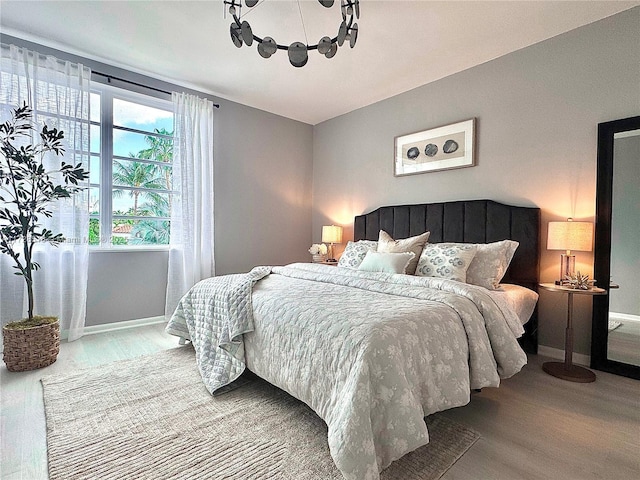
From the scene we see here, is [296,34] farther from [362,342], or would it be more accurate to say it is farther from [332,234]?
[362,342]

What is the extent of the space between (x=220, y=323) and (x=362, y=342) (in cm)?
121

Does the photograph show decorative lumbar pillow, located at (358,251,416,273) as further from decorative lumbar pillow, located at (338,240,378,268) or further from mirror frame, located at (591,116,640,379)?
mirror frame, located at (591,116,640,379)

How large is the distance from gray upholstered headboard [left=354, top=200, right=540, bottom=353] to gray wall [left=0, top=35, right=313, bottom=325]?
4.91 ft

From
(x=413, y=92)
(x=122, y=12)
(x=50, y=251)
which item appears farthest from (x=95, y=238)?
(x=413, y=92)

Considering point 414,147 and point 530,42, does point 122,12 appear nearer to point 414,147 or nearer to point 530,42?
point 414,147

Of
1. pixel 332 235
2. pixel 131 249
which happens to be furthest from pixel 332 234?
pixel 131 249

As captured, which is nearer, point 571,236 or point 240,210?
point 571,236

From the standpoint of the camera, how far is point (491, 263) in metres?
2.62

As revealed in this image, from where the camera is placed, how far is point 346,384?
137cm

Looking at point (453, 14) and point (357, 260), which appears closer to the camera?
point (453, 14)

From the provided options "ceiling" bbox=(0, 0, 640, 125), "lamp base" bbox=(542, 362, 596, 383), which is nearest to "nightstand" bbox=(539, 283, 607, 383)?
"lamp base" bbox=(542, 362, 596, 383)

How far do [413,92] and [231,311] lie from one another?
3125 mm

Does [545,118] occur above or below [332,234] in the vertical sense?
above

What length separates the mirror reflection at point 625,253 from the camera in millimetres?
2383
